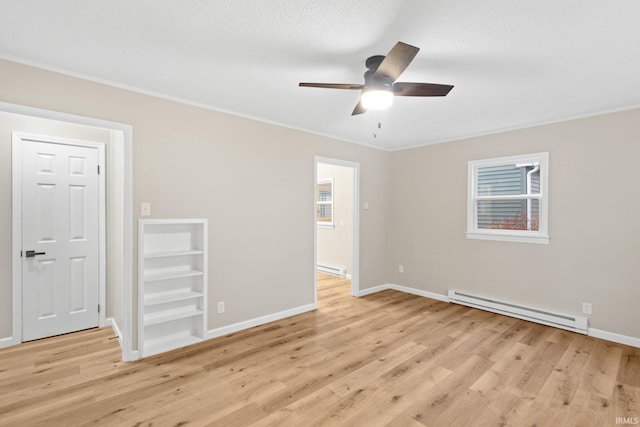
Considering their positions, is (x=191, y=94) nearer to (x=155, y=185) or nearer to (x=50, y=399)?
(x=155, y=185)

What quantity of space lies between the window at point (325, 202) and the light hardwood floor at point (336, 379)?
3066mm

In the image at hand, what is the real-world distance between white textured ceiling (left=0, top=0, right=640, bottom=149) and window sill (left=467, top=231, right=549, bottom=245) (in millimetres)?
1551

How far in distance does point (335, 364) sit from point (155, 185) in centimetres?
238

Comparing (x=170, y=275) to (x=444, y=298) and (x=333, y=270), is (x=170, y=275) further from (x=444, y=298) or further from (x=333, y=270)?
(x=444, y=298)

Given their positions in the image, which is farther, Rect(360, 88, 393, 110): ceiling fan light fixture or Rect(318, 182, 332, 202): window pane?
Rect(318, 182, 332, 202): window pane

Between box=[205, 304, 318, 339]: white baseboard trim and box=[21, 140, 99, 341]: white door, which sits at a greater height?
box=[21, 140, 99, 341]: white door

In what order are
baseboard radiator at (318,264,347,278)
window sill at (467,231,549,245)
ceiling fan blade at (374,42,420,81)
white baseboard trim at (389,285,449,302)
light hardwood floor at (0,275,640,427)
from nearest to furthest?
ceiling fan blade at (374,42,420,81), light hardwood floor at (0,275,640,427), window sill at (467,231,549,245), white baseboard trim at (389,285,449,302), baseboard radiator at (318,264,347,278)

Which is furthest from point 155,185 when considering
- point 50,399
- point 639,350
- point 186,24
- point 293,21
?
point 639,350

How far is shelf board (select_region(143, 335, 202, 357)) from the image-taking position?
2.94 metres

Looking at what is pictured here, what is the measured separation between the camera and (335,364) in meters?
2.77

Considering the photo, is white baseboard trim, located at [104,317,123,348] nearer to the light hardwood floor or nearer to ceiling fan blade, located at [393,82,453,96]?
the light hardwood floor

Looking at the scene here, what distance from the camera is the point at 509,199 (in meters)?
4.14

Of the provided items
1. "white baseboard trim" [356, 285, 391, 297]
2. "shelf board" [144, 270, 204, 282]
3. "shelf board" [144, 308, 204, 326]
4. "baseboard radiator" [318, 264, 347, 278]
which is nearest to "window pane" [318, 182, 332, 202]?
"baseboard radiator" [318, 264, 347, 278]

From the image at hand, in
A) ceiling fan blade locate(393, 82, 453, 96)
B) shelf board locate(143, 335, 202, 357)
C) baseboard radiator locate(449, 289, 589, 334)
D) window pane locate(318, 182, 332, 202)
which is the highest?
ceiling fan blade locate(393, 82, 453, 96)
